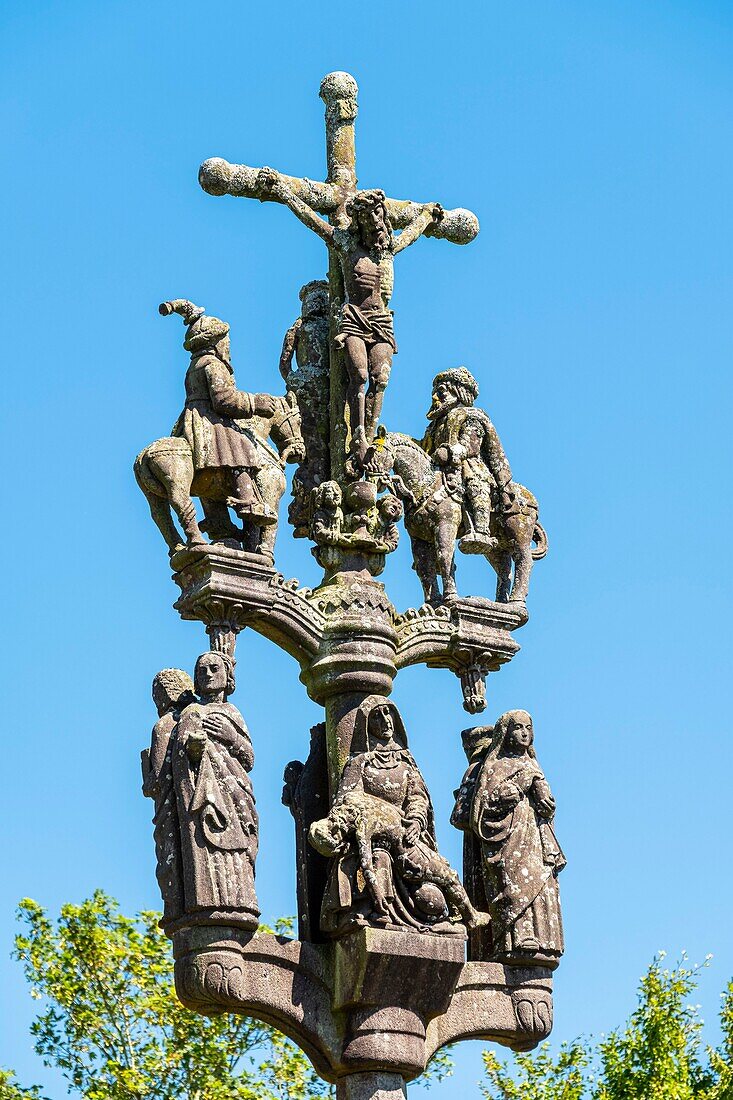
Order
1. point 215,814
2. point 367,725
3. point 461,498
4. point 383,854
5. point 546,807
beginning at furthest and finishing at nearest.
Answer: point 461,498 < point 546,807 < point 367,725 < point 383,854 < point 215,814

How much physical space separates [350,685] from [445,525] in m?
1.48

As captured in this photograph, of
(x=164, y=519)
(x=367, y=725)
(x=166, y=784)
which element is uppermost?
(x=164, y=519)

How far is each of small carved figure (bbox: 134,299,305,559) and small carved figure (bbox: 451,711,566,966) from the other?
2020 millimetres

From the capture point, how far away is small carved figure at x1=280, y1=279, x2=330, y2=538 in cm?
1755

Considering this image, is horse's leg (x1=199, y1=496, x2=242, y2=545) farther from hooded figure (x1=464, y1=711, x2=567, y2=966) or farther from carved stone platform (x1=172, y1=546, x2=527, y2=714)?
hooded figure (x1=464, y1=711, x2=567, y2=966)

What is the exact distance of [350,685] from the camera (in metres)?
16.9

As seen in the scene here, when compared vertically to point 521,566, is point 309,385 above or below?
above

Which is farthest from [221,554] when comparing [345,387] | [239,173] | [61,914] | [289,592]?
[61,914]

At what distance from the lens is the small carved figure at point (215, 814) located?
15633mm

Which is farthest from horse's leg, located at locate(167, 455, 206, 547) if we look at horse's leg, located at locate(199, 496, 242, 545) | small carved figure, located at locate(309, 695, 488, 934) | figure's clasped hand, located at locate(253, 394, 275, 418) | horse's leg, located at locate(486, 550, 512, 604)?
horse's leg, located at locate(486, 550, 512, 604)

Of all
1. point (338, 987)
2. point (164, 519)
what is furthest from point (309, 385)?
point (338, 987)

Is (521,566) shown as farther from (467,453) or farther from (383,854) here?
(383,854)

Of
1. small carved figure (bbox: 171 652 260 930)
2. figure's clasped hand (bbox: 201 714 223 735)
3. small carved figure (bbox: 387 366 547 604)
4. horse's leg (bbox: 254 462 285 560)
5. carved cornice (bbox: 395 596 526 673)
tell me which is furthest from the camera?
small carved figure (bbox: 387 366 547 604)

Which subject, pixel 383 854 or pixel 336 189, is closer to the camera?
pixel 383 854
